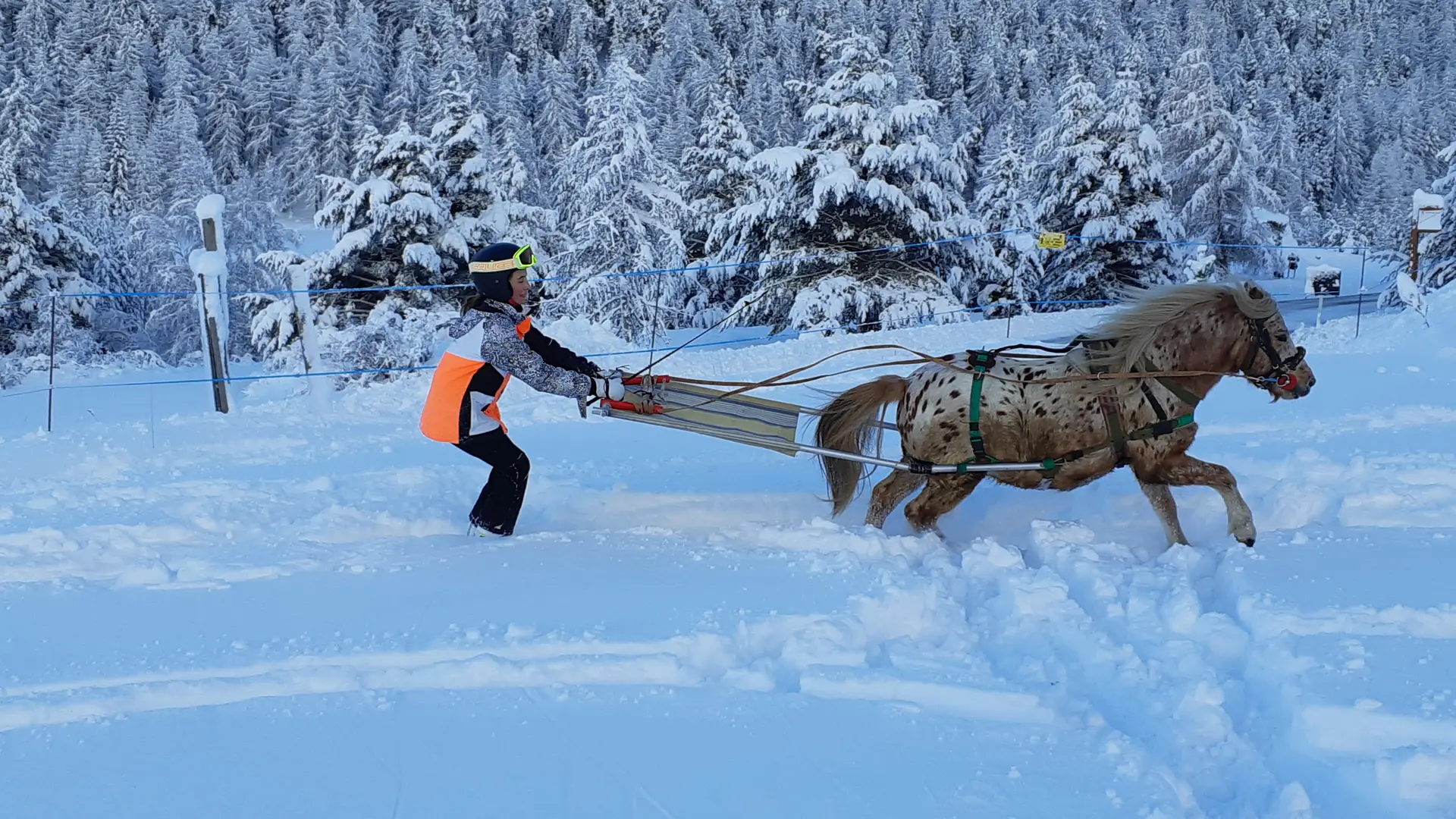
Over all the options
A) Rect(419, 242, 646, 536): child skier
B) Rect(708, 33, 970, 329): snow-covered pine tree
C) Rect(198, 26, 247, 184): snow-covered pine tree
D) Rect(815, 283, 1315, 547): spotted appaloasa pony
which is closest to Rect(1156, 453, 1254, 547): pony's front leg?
Rect(815, 283, 1315, 547): spotted appaloasa pony

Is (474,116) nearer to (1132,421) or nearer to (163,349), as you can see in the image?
(1132,421)

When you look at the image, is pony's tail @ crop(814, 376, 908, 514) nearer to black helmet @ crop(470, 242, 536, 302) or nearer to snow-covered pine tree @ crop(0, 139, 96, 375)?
black helmet @ crop(470, 242, 536, 302)

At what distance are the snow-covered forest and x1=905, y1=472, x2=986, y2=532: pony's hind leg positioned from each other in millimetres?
8660

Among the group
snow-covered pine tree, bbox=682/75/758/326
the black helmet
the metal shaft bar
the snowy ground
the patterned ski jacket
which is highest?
snow-covered pine tree, bbox=682/75/758/326

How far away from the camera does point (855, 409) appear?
223 inches

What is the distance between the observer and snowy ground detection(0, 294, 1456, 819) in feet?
9.39

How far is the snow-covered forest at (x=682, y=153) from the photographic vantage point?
17406mm

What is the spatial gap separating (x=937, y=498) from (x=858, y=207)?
38.9 feet

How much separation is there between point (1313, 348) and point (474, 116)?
1504 cm

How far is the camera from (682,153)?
114 feet

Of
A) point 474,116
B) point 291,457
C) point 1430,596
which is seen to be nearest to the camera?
point 1430,596

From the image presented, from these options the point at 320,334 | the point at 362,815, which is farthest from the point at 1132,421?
the point at 320,334

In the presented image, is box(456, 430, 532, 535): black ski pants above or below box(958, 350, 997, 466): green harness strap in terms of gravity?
below

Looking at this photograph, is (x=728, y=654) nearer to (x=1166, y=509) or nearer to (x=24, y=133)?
(x=1166, y=509)
